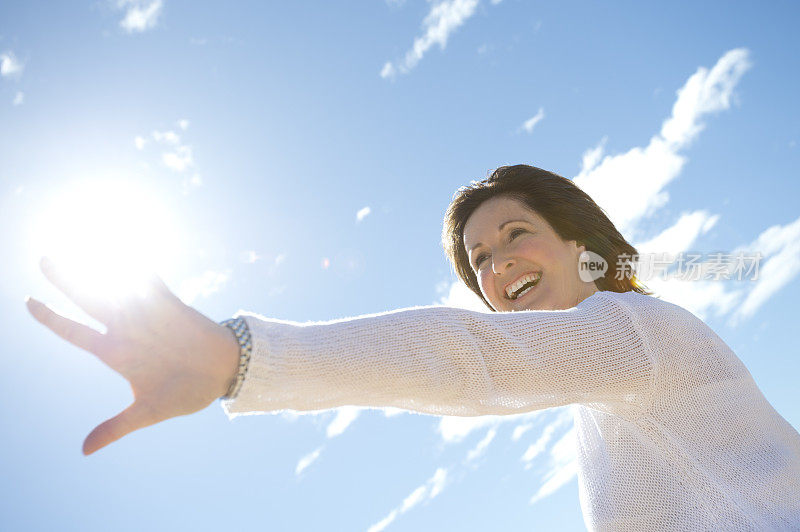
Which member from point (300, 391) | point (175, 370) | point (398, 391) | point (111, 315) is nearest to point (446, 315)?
point (398, 391)


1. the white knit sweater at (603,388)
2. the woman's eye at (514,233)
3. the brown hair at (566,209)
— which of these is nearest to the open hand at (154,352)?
the white knit sweater at (603,388)

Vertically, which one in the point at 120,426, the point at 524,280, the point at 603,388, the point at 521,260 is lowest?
the point at 603,388

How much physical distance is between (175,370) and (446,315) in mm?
857

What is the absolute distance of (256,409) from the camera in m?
1.69

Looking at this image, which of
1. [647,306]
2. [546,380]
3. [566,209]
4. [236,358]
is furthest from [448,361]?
[566,209]

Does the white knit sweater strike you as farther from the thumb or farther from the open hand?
the thumb

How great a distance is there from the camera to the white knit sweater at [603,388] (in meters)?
1.73

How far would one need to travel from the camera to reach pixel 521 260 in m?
3.93

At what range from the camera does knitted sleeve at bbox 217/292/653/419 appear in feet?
5.52

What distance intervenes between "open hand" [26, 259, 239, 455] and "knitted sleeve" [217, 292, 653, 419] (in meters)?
0.11

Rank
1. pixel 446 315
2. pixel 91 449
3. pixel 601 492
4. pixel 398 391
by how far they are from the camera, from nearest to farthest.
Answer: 1. pixel 91 449
2. pixel 398 391
3. pixel 446 315
4. pixel 601 492

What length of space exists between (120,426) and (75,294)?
1.26ft

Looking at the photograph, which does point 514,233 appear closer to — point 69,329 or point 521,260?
point 521,260

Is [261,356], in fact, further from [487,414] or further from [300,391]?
[487,414]
